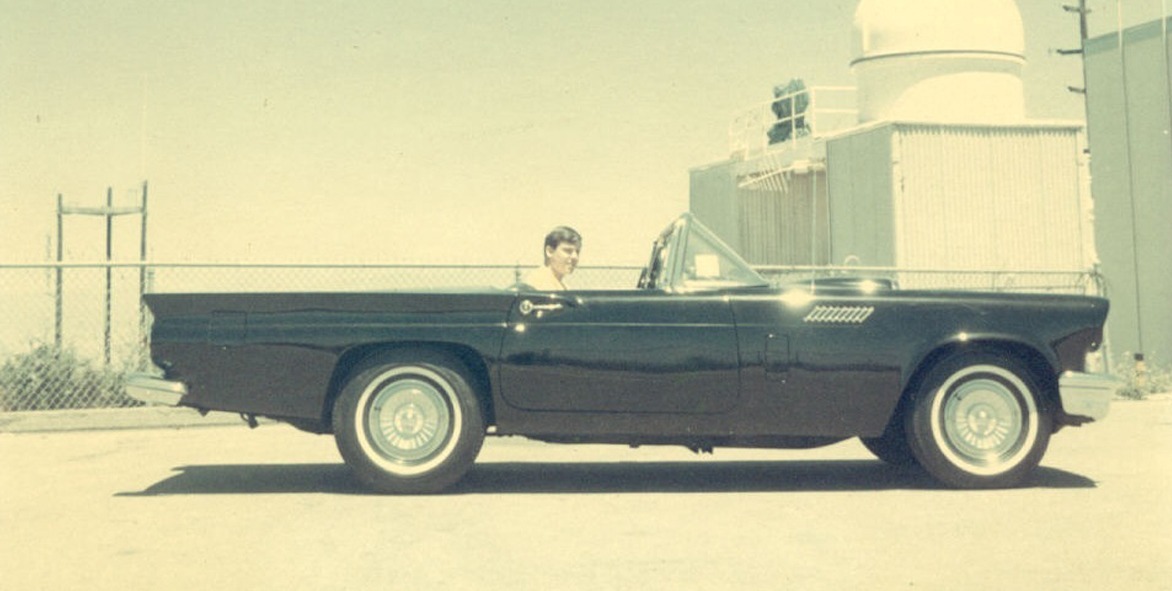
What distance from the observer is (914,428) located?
727 centimetres

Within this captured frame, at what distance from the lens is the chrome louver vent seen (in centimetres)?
726

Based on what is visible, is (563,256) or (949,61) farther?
(949,61)

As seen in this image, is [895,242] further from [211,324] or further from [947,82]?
[211,324]

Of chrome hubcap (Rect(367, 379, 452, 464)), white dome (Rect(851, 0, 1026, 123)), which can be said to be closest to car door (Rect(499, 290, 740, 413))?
chrome hubcap (Rect(367, 379, 452, 464))

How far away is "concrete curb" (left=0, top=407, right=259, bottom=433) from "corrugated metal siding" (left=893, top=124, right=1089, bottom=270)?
1555 cm

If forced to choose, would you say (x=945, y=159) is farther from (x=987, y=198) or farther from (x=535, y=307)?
(x=535, y=307)

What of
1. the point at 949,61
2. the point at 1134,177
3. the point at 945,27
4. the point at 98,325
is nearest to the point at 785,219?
the point at 949,61

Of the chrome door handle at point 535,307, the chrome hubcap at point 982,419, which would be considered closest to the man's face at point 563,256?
the chrome door handle at point 535,307

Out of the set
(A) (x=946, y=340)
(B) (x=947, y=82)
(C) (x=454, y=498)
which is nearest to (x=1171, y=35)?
(B) (x=947, y=82)

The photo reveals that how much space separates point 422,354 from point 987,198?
2000 cm

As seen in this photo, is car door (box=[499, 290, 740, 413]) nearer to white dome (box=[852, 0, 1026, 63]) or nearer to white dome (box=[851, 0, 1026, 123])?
white dome (box=[851, 0, 1026, 123])

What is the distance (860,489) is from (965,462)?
0.57 meters

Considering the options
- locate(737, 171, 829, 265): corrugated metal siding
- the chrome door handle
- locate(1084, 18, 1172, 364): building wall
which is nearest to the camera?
the chrome door handle

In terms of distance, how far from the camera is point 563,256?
856 cm
